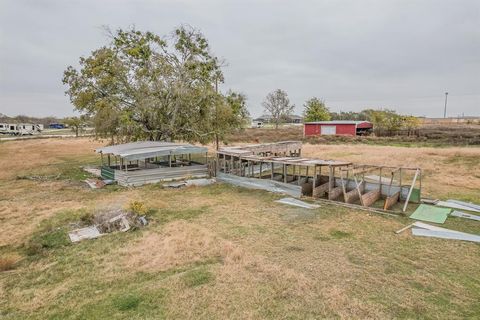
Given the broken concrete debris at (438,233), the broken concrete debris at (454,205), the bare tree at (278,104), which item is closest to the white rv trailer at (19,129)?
the bare tree at (278,104)

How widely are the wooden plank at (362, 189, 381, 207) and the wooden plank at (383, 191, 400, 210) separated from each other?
1.82 ft

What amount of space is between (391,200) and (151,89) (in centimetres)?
1527

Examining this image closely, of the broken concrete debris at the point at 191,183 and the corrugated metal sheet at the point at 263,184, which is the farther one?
the broken concrete debris at the point at 191,183

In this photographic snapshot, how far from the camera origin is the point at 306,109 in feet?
184

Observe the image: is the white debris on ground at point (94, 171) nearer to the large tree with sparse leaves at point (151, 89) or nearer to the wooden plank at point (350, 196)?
the large tree with sparse leaves at point (151, 89)

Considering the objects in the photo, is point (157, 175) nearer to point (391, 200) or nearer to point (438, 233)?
point (391, 200)

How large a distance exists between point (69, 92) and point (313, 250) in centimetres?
1849

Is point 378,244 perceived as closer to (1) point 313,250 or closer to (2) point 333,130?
(1) point 313,250

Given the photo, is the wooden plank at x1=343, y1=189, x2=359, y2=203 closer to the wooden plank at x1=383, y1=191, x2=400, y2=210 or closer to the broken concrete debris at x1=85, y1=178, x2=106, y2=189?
the wooden plank at x1=383, y1=191, x2=400, y2=210

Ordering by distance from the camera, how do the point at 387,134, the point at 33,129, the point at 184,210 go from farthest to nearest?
the point at 33,129 → the point at 387,134 → the point at 184,210

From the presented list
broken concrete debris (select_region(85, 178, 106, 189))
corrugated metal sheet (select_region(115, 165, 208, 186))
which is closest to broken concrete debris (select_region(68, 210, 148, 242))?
corrugated metal sheet (select_region(115, 165, 208, 186))

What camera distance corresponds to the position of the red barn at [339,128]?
132 ft

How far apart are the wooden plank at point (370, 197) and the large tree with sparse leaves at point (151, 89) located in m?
11.7

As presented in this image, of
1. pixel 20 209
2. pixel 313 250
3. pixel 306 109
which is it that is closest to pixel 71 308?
pixel 313 250
